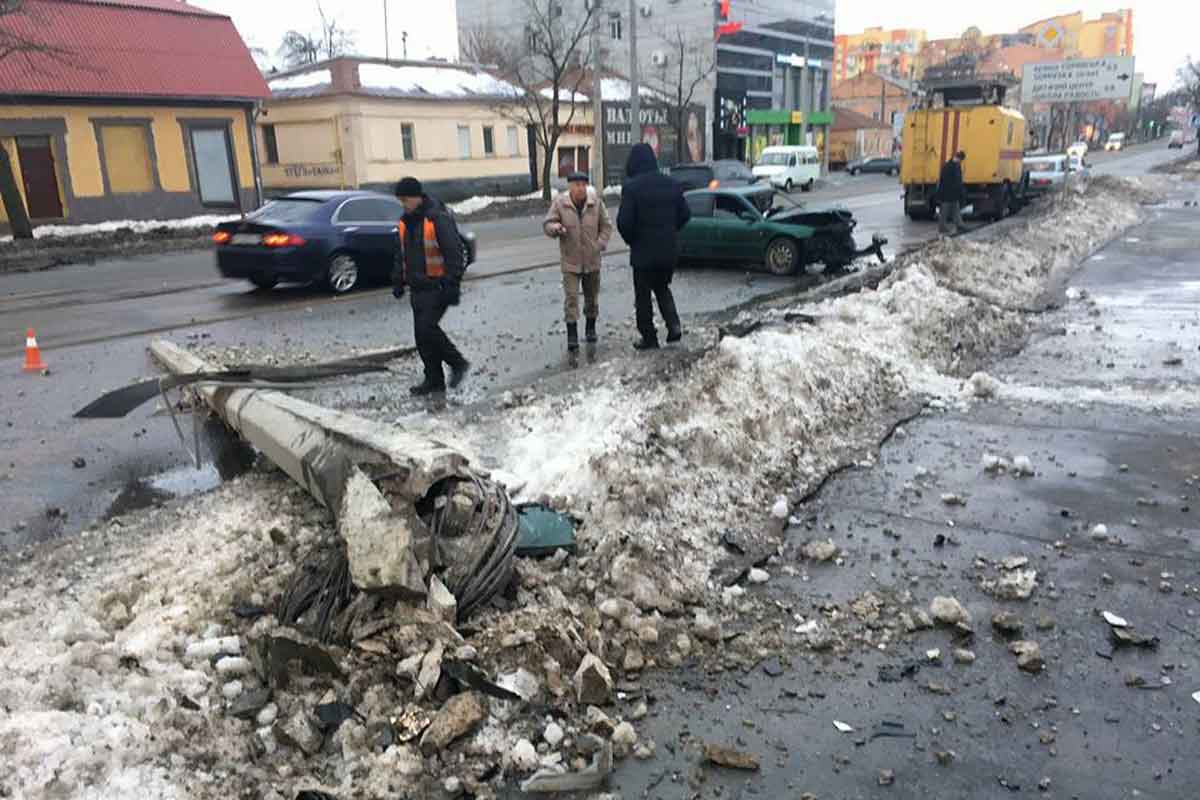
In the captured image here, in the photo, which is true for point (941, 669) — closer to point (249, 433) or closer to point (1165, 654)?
point (1165, 654)

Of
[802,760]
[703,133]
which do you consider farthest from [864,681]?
[703,133]

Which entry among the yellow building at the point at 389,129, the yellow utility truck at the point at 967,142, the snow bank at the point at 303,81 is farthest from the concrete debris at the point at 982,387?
the snow bank at the point at 303,81

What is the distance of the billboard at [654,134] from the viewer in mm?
47594

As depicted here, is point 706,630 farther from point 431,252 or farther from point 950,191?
point 950,191

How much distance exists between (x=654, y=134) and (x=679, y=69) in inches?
236

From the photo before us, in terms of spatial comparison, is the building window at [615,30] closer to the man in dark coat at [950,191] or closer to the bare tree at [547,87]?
the bare tree at [547,87]

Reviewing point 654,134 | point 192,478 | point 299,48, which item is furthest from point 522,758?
point 299,48

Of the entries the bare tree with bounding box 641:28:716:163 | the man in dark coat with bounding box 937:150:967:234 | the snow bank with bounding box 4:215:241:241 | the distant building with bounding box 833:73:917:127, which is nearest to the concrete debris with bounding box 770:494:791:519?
the man in dark coat with bounding box 937:150:967:234

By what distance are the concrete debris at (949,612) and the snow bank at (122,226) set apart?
929 inches

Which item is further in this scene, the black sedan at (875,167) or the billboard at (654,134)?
the black sedan at (875,167)

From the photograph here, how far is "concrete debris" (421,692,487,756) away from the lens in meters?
3.17

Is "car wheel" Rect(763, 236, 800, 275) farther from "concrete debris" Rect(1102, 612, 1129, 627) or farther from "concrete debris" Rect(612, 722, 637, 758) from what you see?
"concrete debris" Rect(612, 722, 637, 758)

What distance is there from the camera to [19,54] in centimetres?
2684

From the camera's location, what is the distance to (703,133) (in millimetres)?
57781
